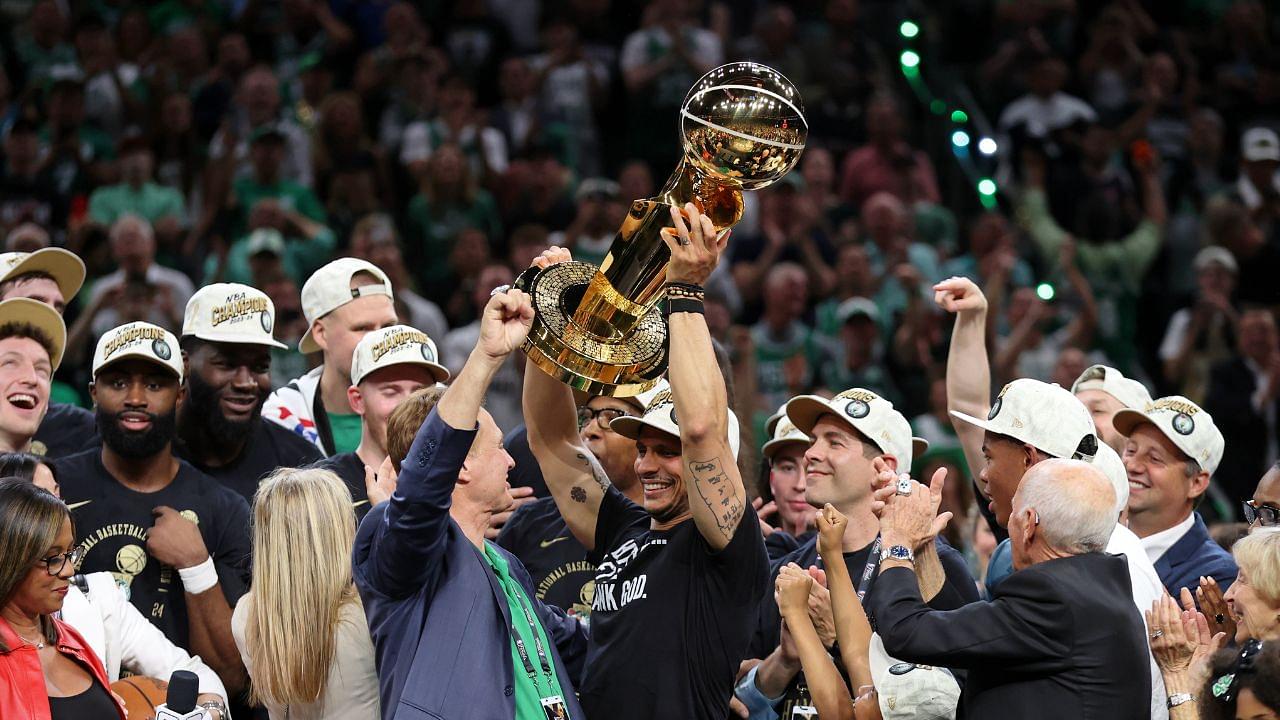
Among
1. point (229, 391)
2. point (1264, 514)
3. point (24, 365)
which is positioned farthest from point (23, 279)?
point (1264, 514)

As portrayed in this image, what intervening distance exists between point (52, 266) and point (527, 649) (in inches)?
137

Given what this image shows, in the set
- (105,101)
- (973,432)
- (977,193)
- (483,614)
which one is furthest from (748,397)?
(105,101)

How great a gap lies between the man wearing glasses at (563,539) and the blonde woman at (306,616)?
1.31 meters

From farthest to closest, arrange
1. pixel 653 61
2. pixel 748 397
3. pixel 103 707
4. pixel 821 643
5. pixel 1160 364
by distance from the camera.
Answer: pixel 653 61
pixel 1160 364
pixel 748 397
pixel 821 643
pixel 103 707

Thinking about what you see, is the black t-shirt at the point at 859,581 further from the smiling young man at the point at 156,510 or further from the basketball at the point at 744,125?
the smiling young man at the point at 156,510

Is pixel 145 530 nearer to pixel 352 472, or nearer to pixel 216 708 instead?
pixel 352 472

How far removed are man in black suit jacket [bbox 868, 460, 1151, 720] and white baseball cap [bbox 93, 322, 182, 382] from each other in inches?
116

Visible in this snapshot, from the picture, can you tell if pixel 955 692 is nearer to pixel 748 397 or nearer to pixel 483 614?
pixel 483 614

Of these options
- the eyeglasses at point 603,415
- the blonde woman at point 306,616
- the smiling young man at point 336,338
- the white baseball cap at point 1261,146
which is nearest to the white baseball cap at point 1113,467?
the eyeglasses at point 603,415

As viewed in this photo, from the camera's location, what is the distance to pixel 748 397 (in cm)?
928

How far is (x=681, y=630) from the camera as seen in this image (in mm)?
4523

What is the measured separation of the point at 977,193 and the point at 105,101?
23.2 feet

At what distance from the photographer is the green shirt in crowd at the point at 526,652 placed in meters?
4.23

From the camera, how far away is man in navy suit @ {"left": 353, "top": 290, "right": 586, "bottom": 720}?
13.0ft
